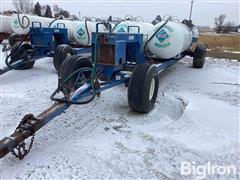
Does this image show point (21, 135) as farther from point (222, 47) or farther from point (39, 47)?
point (222, 47)

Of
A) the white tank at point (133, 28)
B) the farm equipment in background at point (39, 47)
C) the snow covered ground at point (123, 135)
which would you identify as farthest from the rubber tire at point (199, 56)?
the farm equipment in background at point (39, 47)

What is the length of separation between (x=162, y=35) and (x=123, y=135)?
130 inches

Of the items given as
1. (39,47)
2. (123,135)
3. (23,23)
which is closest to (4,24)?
(23,23)

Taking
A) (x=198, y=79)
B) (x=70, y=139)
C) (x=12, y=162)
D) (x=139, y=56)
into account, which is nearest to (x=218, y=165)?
(x=70, y=139)

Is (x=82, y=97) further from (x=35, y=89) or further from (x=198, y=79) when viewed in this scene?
(x=198, y=79)

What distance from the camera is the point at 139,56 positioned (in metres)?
5.89

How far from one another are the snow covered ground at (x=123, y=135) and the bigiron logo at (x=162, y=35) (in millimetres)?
1096

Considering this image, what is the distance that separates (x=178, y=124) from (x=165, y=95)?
1603 mm

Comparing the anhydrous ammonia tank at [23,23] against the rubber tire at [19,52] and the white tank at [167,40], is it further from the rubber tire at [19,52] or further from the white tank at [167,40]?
the white tank at [167,40]

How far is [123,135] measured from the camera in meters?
3.80

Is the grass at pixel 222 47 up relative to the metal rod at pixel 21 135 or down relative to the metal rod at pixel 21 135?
down

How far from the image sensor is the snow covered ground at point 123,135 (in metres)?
→ 3.01

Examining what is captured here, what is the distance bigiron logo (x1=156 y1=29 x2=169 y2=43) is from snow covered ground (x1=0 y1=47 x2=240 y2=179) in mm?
1096

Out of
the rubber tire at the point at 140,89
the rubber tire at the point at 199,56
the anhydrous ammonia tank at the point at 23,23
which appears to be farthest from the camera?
the anhydrous ammonia tank at the point at 23,23
